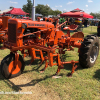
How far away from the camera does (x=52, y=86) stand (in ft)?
9.82

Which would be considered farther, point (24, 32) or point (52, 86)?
point (24, 32)

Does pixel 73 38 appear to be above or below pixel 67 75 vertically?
above

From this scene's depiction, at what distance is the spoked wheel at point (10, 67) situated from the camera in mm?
3094

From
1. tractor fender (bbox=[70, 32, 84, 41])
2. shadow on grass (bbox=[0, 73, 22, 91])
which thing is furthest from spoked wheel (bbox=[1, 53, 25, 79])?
tractor fender (bbox=[70, 32, 84, 41])

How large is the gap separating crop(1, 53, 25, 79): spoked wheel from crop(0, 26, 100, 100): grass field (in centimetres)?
15

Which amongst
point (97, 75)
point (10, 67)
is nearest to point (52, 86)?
point (10, 67)

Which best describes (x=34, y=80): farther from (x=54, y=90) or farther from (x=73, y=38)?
(x=73, y=38)

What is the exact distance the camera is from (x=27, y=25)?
10.9 ft

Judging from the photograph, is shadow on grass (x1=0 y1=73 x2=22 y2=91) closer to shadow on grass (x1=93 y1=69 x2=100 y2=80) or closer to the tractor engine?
the tractor engine

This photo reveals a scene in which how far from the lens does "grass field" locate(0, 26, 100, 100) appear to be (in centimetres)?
264

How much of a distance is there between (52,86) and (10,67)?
1.28m

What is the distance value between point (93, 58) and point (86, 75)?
3.37 ft

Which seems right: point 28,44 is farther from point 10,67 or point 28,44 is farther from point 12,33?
point 10,67

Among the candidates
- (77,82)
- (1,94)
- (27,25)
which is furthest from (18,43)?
(77,82)
